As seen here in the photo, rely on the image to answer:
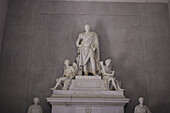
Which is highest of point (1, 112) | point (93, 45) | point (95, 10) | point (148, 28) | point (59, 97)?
point (95, 10)

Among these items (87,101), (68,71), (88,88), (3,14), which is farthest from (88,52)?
(3,14)

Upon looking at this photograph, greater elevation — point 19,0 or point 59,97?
point 19,0

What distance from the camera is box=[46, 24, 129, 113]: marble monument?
6.75m

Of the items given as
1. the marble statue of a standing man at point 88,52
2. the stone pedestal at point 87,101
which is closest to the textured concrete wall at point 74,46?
the marble statue of a standing man at point 88,52

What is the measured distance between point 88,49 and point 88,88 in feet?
4.71

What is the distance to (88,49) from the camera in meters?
7.81

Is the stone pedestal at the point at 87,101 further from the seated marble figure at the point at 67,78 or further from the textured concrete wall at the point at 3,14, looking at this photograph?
the textured concrete wall at the point at 3,14

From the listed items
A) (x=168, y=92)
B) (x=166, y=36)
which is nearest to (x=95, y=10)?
(x=166, y=36)

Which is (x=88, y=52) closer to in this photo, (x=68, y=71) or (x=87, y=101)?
(x=68, y=71)

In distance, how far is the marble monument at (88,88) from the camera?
675cm

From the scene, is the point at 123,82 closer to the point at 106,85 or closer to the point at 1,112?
the point at 106,85

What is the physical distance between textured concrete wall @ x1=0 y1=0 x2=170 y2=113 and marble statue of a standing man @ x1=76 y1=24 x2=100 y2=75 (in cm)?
71

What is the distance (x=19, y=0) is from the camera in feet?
30.7

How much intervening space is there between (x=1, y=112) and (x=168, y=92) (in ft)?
19.0
